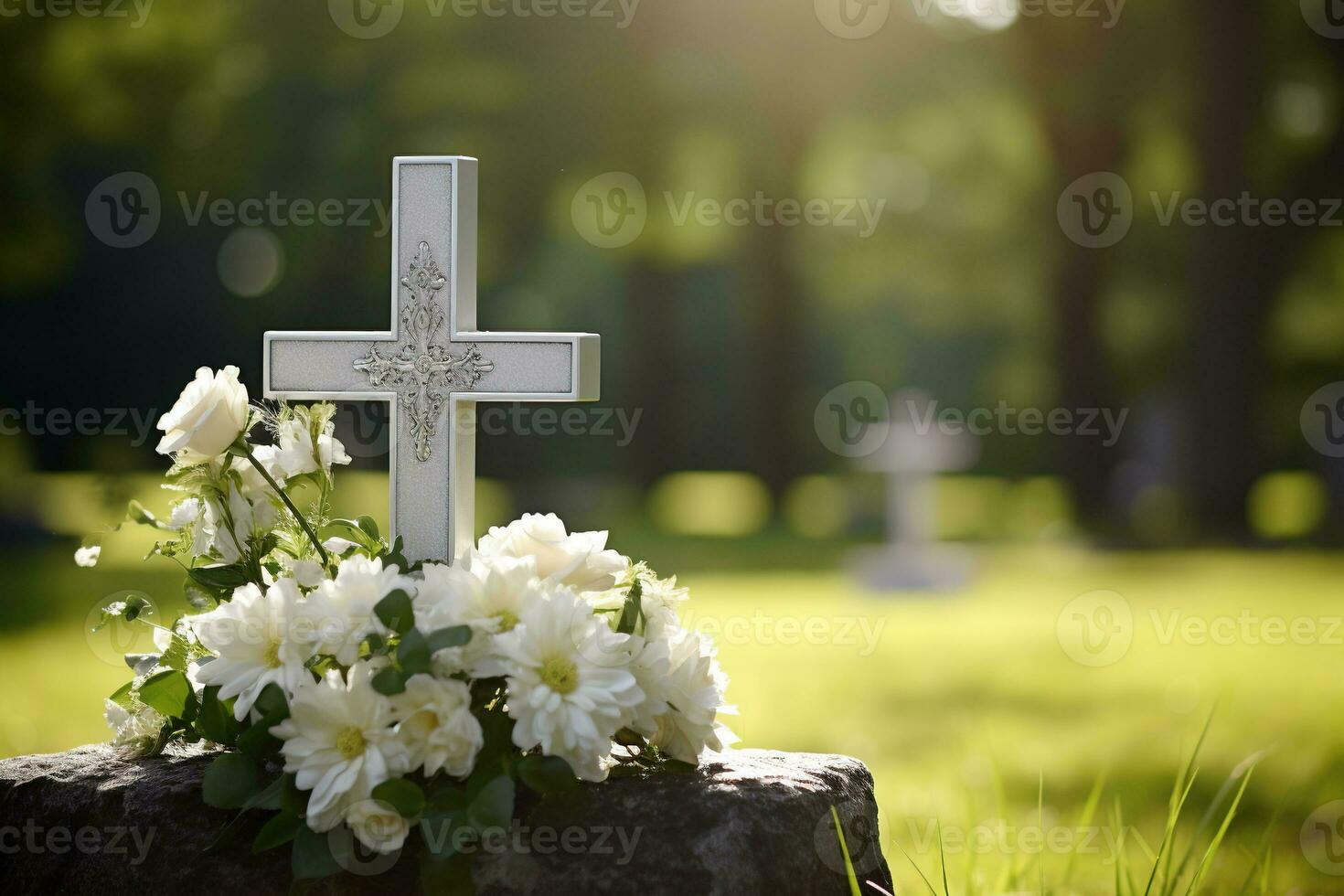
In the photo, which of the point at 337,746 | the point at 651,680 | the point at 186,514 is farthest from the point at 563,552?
the point at 186,514

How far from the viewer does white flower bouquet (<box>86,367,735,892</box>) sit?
6.15 feet

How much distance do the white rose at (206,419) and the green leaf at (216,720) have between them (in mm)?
405

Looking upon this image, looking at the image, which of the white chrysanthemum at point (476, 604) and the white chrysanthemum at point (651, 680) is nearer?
the white chrysanthemum at point (476, 604)

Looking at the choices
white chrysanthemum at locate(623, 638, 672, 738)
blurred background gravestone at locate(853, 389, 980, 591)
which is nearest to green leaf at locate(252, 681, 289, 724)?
white chrysanthemum at locate(623, 638, 672, 738)

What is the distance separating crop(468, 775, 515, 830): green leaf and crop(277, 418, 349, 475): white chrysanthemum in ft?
2.50

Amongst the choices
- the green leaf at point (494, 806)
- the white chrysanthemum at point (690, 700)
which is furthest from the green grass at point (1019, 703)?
the green leaf at point (494, 806)

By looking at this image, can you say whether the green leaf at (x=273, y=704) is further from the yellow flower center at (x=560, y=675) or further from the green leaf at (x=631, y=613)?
the green leaf at (x=631, y=613)

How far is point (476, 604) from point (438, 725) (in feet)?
0.63

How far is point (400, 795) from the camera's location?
184cm

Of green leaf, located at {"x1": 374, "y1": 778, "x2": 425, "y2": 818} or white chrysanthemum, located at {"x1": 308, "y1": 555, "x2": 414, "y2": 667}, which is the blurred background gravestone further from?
green leaf, located at {"x1": 374, "y1": 778, "x2": 425, "y2": 818}

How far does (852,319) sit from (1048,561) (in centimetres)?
1752

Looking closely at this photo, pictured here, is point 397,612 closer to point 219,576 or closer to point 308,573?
point 308,573

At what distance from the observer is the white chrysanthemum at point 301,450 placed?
2.34m

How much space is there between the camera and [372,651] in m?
1.98
